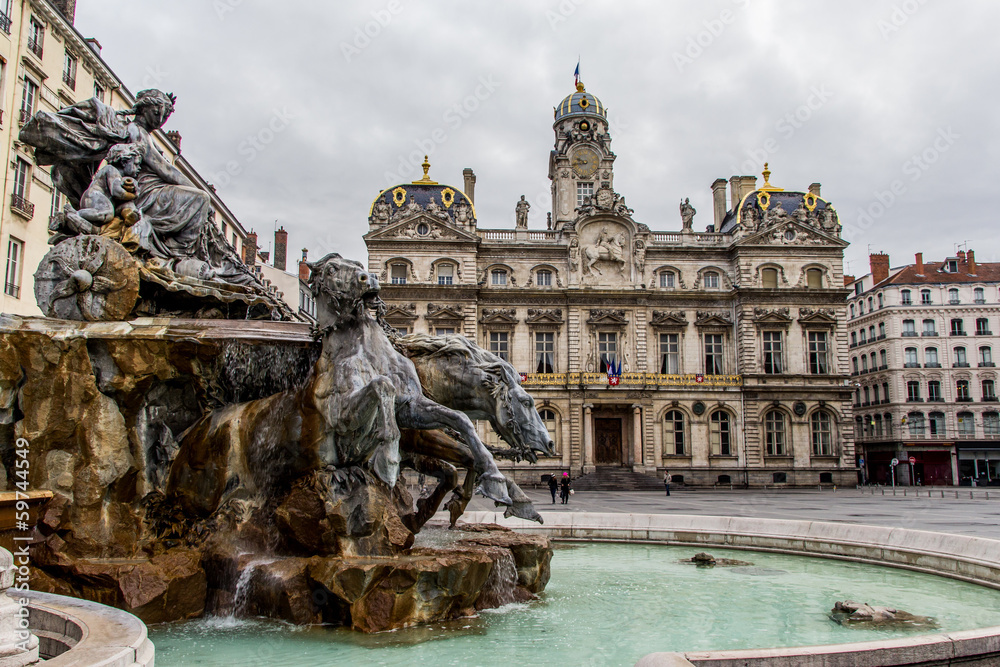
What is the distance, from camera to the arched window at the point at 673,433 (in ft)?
135

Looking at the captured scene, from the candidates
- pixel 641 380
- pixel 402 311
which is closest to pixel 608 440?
pixel 641 380

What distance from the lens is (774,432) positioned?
1644 inches

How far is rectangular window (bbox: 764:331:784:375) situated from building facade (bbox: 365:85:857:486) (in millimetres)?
81

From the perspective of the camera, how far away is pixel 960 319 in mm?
55469

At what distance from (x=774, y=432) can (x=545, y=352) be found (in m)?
13.7

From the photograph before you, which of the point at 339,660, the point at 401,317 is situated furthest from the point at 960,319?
the point at 339,660

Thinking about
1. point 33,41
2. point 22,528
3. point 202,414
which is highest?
point 33,41

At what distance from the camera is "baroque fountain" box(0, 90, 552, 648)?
251 inches

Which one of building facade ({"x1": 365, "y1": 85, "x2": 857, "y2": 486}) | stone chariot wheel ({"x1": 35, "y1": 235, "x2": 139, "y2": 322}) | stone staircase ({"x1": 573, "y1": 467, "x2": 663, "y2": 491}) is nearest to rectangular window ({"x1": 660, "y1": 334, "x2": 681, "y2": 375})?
building facade ({"x1": 365, "y1": 85, "x2": 857, "y2": 486})

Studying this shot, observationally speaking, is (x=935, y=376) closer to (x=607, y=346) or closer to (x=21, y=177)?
(x=607, y=346)

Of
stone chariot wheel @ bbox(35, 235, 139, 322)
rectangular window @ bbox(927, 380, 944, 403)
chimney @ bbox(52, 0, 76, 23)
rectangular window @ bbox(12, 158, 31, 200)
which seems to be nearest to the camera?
stone chariot wheel @ bbox(35, 235, 139, 322)

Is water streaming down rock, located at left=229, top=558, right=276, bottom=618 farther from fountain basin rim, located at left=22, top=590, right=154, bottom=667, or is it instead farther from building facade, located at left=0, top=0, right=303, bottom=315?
building facade, located at left=0, top=0, right=303, bottom=315

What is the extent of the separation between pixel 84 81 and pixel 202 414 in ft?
84.7

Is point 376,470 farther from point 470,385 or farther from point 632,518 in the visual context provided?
point 632,518
